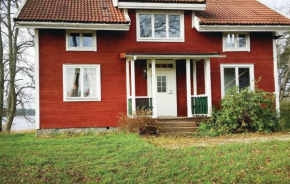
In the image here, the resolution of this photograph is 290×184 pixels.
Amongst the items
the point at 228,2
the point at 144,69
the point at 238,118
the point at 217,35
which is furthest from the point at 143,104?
the point at 228,2

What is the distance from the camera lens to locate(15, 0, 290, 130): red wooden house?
44.2ft

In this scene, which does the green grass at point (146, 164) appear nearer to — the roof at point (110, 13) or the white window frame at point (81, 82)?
the white window frame at point (81, 82)

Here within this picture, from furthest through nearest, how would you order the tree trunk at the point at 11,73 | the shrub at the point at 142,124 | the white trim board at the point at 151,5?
the tree trunk at the point at 11,73 → the white trim board at the point at 151,5 → the shrub at the point at 142,124

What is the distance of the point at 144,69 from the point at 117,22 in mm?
2461

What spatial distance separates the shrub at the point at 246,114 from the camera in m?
12.7

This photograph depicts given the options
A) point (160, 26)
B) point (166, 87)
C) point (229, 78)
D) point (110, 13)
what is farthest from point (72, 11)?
point (229, 78)

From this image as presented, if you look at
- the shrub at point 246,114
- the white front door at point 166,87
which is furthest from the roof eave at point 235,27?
the shrub at point 246,114

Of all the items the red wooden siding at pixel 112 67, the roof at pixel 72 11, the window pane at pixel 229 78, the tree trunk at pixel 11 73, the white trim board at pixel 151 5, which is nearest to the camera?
the roof at pixel 72 11

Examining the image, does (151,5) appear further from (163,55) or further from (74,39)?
(74,39)

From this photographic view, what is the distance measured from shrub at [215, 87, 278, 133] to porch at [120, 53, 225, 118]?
0.93 metres

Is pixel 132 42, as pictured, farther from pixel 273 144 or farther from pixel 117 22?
pixel 273 144

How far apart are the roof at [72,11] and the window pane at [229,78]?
5381 millimetres

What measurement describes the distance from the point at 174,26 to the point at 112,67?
11.4 feet

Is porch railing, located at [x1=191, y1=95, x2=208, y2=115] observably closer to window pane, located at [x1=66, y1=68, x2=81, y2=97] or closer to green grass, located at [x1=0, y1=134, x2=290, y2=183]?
green grass, located at [x1=0, y1=134, x2=290, y2=183]
